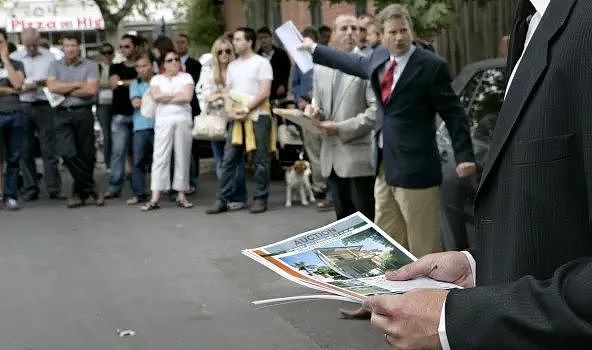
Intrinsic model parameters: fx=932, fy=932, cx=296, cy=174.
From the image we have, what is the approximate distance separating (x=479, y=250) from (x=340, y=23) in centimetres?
611

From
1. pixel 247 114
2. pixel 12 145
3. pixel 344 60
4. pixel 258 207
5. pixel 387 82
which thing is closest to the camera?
pixel 387 82

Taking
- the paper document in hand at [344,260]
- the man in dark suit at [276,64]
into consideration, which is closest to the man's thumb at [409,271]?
the paper document in hand at [344,260]

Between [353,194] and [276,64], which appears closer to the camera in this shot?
[353,194]

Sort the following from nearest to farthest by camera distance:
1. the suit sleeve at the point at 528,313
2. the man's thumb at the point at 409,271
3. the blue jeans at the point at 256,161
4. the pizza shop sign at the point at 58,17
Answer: the suit sleeve at the point at 528,313 → the man's thumb at the point at 409,271 → the blue jeans at the point at 256,161 → the pizza shop sign at the point at 58,17

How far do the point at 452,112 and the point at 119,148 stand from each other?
294 inches

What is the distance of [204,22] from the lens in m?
27.4

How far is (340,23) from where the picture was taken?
7762 millimetres

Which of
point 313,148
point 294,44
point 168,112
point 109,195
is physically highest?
point 294,44

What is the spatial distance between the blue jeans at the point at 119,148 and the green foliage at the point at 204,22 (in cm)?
1468

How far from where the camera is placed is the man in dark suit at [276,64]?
13180mm

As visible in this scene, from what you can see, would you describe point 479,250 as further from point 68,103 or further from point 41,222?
point 68,103

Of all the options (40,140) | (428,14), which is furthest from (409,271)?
(40,140)

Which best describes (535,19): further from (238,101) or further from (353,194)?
(238,101)

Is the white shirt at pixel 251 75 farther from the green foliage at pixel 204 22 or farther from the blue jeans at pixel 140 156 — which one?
the green foliage at pixel 204 22
